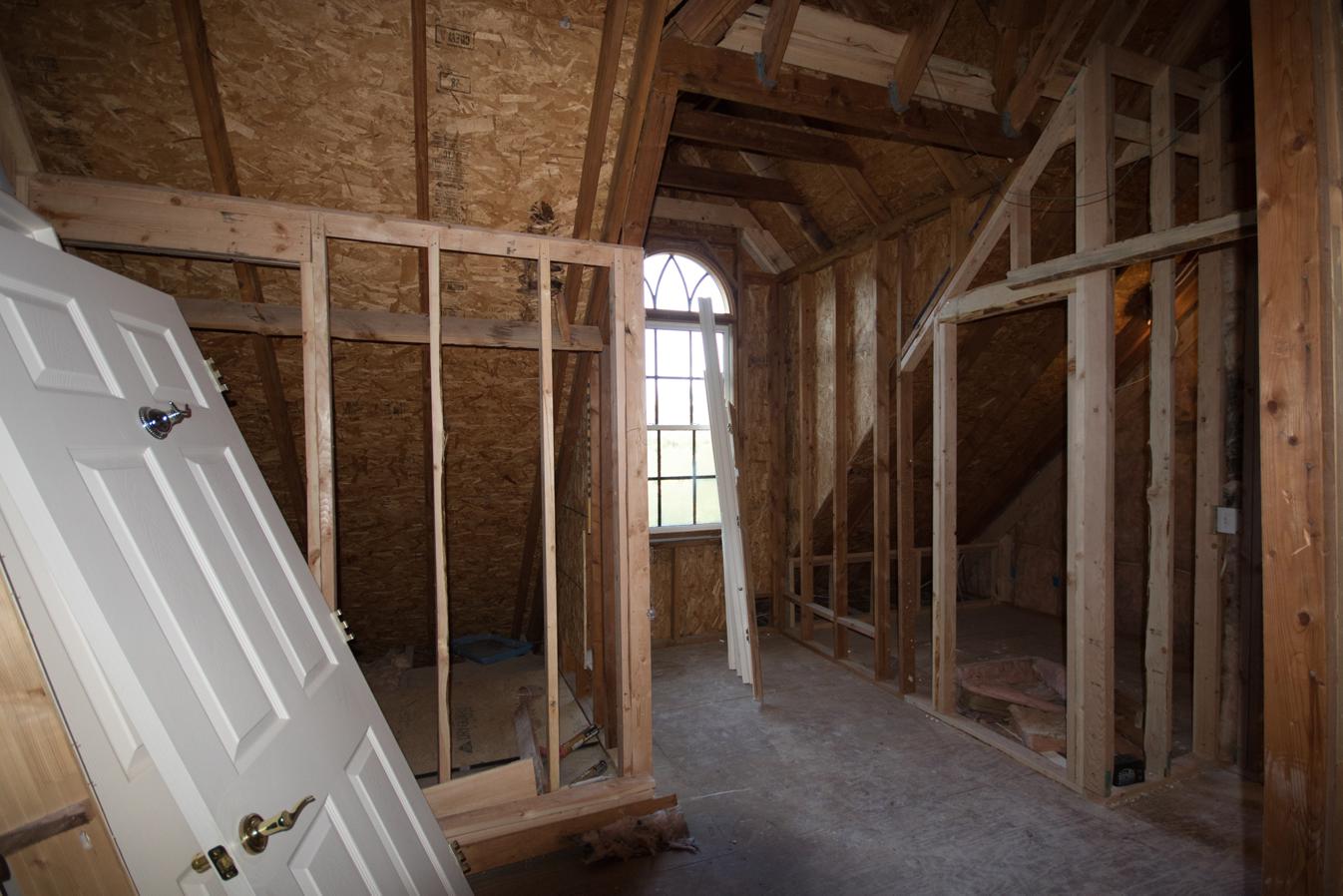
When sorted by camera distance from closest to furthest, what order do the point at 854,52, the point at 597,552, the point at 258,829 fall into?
the point at 258,829, the point at 854,52, the point at 597,552

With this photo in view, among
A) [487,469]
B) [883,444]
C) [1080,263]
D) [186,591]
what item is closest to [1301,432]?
[1080,263]

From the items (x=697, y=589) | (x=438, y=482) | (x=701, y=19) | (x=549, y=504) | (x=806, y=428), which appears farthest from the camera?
(x=697, y=589)

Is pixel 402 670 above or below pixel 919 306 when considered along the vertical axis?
below

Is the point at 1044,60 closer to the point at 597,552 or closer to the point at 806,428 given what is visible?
the point at 806,428

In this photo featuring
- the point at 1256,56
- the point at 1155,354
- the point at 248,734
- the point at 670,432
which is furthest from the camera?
the point at 670,432

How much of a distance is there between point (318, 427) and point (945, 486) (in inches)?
125

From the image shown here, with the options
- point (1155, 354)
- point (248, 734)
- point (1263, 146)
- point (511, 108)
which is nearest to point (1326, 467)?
point (1263, 146)

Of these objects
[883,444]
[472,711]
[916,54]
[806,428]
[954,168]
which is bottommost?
[472,711]

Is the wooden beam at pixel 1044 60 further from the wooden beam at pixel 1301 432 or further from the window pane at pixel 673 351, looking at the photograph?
the window pane at pixel 673 351

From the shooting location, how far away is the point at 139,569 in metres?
1.13

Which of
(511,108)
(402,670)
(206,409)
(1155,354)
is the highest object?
(511,108)

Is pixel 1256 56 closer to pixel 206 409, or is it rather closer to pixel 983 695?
pixel 206 409

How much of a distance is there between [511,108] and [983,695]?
4134 millimetres

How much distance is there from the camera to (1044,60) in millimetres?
3193
